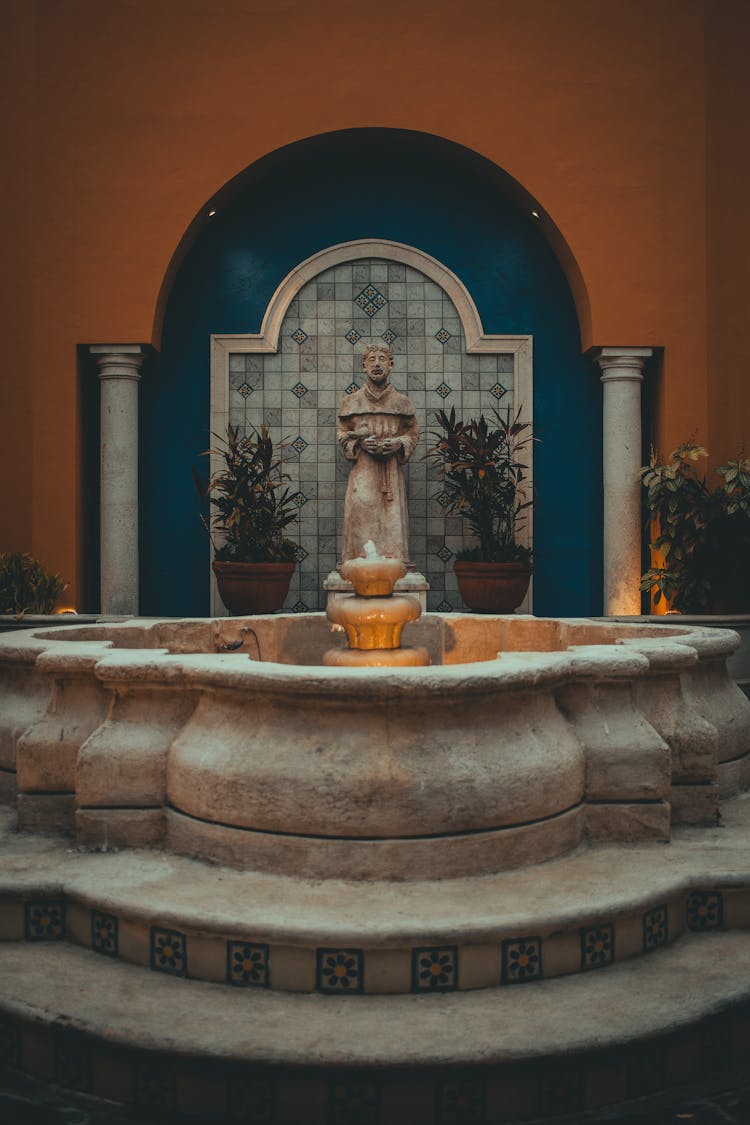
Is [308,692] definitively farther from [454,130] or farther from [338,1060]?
[454,130]

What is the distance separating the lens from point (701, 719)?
367 centimetres

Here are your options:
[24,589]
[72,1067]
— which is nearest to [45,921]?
[72,1067]

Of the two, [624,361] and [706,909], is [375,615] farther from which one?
[624,361]

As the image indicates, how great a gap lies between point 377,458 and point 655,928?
231 inches

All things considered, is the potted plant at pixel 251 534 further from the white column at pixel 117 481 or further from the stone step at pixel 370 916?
the stone step at pixel 370 916

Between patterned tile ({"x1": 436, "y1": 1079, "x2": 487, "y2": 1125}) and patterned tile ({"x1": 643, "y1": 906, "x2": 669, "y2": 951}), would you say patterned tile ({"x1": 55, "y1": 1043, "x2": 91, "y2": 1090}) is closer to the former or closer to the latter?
patterned tile ({"x1": 436, "y1": 1079, "x2": 487, "y2": 1125})

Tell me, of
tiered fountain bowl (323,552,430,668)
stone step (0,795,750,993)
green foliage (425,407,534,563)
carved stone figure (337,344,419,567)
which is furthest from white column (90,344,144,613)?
stone step (0,795,750,993)

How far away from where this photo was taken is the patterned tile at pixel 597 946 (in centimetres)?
265

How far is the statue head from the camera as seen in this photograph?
8.20 m

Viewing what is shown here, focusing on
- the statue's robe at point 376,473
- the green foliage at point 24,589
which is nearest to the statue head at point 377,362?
the statue's robe at point 376,473

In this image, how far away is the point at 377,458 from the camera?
8.36m

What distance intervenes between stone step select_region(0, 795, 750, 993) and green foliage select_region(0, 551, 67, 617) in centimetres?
463

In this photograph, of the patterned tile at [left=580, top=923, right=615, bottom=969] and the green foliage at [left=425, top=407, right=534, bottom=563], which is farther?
the green foliage at [left=425, top=407, right=534, bottom=563]

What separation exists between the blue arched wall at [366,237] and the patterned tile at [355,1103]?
716 cm
